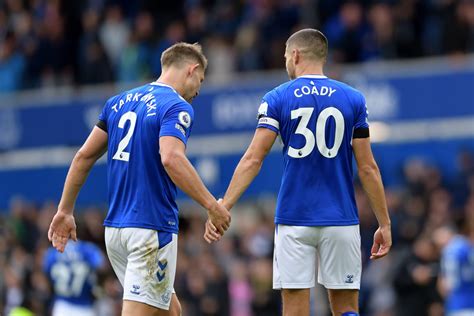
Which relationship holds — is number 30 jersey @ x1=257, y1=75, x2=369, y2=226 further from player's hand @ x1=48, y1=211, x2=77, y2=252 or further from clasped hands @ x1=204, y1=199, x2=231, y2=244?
player's hand @ x1=48, y1=211, x2=77, y2=252

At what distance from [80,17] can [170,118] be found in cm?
1754

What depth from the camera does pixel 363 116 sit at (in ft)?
34.6

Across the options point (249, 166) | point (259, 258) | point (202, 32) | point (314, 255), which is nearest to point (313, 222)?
point (314, 255)

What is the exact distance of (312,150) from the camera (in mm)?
10391

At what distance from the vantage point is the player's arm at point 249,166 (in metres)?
10.4

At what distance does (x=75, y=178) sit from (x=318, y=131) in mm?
1887

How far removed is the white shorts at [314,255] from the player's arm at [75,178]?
1504 millimetres

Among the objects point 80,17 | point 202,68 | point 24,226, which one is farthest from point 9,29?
point 202,68

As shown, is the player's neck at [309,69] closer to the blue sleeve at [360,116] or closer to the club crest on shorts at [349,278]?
the blue sleeve at [360,116]

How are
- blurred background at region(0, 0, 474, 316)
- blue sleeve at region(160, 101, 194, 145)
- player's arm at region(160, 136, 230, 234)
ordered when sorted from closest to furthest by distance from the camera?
player's arm at region(160, 136, 230, 234), blue sleeve at region(160, 101, 194, 145), blurred background at region(0, 0, 474, 316)

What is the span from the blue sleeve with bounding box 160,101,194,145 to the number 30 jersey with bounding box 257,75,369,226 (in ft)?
1.86

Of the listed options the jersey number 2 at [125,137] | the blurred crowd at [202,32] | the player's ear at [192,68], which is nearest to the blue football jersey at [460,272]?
the blurred crowd at [202,32]

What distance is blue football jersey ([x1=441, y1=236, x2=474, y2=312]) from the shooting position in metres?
16.7

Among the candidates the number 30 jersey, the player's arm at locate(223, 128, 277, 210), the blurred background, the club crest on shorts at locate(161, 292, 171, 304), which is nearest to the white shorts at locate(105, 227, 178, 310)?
the club crest on shorts at locate(161, 292, 171, 304)
